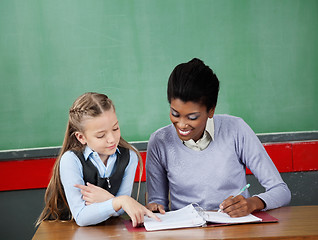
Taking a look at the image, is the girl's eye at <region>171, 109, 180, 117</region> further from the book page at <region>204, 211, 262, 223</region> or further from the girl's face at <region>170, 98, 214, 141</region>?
the book page at <region>204, 211, 262, 223</region>

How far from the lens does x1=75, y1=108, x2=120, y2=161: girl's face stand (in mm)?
1537

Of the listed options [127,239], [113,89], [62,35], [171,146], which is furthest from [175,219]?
[62,35]

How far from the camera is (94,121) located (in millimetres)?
1556

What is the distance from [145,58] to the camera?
2.39 m

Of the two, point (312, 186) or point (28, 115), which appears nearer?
point (28, 115)

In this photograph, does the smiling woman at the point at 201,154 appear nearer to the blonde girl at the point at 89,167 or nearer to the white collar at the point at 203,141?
the white collar at the point at 203,141

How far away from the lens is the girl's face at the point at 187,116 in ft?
5.09

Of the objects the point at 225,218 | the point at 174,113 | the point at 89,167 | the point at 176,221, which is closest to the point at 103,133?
the point at 89,167

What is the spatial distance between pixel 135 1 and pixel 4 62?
828 mm

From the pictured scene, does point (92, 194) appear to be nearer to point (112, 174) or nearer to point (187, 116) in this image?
point (112, 174)

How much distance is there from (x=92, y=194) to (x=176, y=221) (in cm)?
33

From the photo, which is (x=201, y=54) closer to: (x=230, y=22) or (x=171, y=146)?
(x=230, y=22)

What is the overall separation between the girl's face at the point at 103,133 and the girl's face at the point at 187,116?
0.24 metres

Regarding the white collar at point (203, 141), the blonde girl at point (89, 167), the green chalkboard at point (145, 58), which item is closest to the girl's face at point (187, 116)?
the white collar at point (203, 141)
